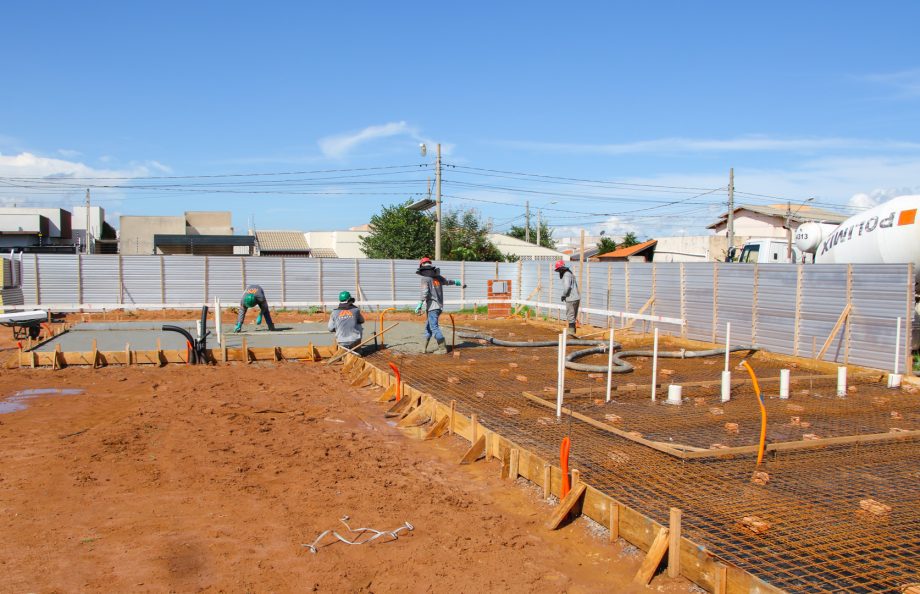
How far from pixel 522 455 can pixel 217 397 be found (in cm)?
567

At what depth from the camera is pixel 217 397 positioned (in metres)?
10.1

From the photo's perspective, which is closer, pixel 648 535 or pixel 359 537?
pixel 648 535

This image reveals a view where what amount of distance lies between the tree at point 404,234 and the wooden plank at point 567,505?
115 ft

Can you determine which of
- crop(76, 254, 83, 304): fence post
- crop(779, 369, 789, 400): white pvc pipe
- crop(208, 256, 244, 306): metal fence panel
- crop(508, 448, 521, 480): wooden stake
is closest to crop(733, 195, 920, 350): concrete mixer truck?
crop(779, 369, 789, 400): white pvc pipe

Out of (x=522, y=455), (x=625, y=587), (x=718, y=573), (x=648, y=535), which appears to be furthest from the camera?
(x=522, y=455)

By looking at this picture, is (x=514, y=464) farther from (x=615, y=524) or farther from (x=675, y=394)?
(x=675, y=394)

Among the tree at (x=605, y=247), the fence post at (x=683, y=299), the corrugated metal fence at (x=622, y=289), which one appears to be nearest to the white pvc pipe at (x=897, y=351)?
the corrugated metal fence at (x=622, y=289)

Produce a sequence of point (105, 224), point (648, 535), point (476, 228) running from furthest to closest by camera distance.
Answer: point (105, 224) < point (476, 228) < point (648, 535)

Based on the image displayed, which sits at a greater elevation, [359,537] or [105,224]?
[105,224]

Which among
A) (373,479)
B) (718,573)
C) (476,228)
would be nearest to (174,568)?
(373,479)

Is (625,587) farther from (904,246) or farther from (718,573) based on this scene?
(904,246)

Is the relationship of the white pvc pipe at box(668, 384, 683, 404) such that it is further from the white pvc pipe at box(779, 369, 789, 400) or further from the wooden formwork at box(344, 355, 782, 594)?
the wooden formwork at box(344, 355, 782, 594)

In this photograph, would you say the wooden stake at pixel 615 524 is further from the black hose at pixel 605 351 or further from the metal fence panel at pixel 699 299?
the metal fence panel at pixel 699 299

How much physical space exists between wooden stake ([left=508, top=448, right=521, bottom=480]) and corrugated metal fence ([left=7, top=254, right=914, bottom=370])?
281 inches
